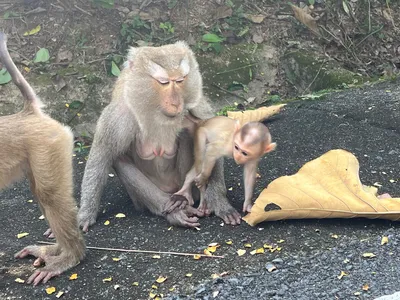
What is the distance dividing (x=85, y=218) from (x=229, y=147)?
51.7 inches

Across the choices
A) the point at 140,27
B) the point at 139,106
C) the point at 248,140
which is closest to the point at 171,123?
the point at 139,106

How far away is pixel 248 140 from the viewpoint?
4477mm

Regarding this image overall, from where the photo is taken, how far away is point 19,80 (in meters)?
4.16

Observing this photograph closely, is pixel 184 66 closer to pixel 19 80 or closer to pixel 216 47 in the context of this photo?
pixel 19 80

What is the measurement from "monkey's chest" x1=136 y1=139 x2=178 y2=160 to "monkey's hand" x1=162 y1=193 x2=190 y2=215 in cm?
34

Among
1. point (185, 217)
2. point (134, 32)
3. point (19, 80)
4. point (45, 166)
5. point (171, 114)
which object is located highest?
point (19, 80)

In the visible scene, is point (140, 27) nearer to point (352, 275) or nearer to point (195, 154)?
point (195, 154)

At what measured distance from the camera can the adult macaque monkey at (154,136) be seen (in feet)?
14.3

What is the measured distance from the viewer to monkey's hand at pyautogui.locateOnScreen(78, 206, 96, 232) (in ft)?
15.9

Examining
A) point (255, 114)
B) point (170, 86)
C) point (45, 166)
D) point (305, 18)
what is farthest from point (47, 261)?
point (305, 18)

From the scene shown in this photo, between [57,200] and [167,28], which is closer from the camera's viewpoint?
[57,200]

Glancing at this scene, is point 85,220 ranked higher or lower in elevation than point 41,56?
lower

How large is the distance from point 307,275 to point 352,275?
27 centimetres

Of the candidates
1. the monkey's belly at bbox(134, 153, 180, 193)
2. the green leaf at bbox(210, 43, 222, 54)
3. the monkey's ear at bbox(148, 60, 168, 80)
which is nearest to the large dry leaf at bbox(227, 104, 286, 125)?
the monkey's belly at bbox(134, 153, 180, 193)
